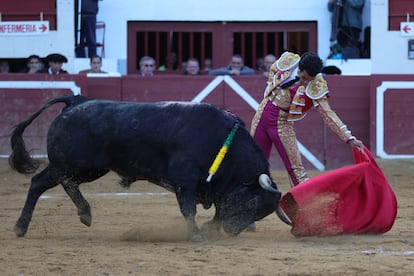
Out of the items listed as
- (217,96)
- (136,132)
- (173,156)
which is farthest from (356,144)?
(217,96)

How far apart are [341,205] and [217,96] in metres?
4.80

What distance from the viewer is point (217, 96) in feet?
33.7

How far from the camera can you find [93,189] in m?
8.70

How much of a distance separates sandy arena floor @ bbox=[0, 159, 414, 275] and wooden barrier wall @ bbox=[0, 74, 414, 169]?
9.75 ft

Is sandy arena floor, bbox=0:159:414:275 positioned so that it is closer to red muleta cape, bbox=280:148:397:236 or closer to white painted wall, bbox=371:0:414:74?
red muleta cape, bbox=280:148:397:236

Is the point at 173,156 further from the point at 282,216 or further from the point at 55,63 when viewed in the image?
the point at 55,63

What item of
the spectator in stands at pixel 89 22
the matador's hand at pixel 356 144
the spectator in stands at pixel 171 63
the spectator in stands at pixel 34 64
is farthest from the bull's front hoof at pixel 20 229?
the spectator in stands at pixel 171 63

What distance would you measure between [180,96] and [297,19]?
2.68m

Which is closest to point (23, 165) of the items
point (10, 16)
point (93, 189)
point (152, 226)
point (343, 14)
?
point (152, 226)

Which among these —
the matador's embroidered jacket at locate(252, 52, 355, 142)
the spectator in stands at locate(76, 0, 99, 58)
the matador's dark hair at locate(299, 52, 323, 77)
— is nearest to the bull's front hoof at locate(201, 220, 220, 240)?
the matador's embroidered jacket at locate(252, 52, 355, 142)

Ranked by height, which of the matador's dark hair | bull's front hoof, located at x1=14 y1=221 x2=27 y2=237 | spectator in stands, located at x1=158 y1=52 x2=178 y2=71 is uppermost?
the matador's dark hair

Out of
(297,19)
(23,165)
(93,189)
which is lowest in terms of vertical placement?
(93,189)

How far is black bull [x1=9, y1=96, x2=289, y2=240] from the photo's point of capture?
5.36 metres

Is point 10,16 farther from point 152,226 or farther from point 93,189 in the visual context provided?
point 152,226
